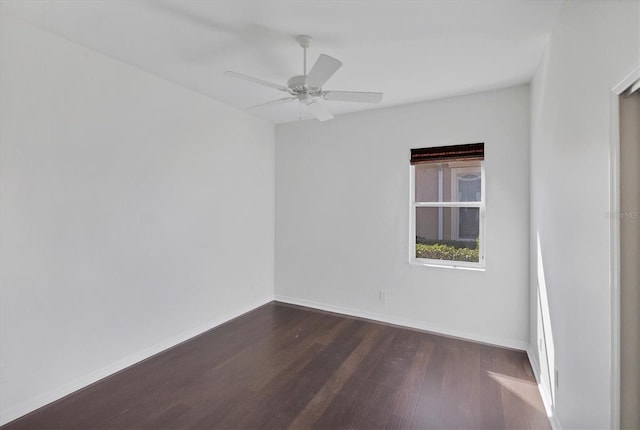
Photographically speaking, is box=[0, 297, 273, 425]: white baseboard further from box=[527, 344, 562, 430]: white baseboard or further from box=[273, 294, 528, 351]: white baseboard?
box=[527, 344, 562, 430]: white baseboard

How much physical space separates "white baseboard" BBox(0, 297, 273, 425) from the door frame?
3.22 metres

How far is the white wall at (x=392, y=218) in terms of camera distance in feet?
10.4

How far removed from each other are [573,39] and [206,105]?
3.19 meters

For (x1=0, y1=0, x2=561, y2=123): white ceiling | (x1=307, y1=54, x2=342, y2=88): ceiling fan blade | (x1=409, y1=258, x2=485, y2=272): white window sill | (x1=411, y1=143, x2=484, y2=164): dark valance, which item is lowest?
(x1=409, y1=258, x2=485, y2=272): white window sill

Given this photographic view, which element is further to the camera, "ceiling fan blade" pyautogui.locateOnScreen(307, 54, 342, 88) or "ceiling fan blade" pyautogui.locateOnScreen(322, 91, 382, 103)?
"ceiling fan blade" pyautogui.locateOnScreen(322, 91, 382, 103)

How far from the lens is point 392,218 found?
3.79 m

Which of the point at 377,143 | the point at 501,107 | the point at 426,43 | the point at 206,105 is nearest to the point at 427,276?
the point at 377,143

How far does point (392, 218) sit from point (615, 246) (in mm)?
2602

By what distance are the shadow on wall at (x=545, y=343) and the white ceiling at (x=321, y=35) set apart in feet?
5.10

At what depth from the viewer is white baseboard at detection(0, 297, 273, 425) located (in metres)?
2.10

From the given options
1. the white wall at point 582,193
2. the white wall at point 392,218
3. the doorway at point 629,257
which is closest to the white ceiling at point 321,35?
the white wall at point 582,193

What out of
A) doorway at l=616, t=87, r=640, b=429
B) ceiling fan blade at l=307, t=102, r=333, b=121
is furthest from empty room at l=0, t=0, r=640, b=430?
ceiling fan blade at l=307, t=102, r=333, b=121

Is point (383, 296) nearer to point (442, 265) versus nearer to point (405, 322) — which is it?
point (405, 322)

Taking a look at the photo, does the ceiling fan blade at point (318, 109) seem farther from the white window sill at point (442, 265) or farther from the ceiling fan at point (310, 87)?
the white window sill at point (442, 265)
